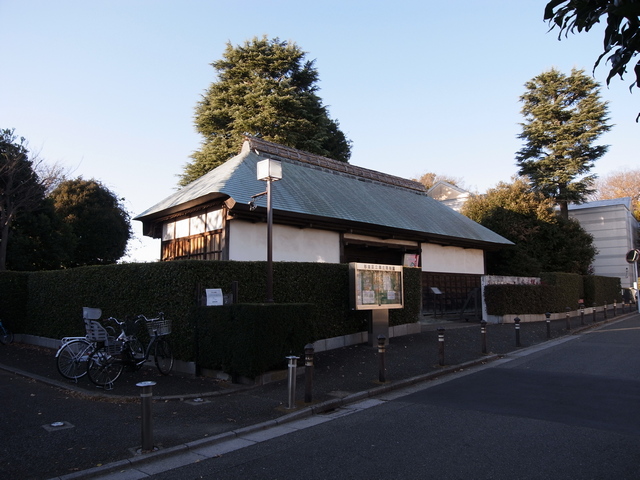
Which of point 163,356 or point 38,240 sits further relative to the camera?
point 38,240

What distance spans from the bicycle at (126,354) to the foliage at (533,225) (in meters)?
25.0

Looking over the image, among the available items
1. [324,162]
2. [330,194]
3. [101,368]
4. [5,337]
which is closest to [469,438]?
[101,368]

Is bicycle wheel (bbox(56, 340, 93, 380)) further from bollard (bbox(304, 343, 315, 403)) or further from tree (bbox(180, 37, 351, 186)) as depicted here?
tree (bbox(180, 37, 351, 186))

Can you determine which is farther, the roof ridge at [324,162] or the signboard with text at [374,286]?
the roof ridge at [324,162]

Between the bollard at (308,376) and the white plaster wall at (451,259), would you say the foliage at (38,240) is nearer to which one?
the white plaster wall at (451,259)

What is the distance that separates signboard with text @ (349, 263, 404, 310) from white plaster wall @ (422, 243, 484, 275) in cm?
846

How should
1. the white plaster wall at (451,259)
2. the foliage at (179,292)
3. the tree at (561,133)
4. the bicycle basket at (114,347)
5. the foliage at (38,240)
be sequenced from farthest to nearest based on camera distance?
the tree at (561,133) → the white plaster wall at (451,259) → the foliage at (38,240) → the foliage at (179,292) → the bicycle basket at (114,347)

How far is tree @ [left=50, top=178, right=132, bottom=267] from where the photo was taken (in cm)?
3056

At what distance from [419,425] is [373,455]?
142 centimetres

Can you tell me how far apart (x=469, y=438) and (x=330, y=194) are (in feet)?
48.2

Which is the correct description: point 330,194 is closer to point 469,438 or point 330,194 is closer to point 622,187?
point 469,438

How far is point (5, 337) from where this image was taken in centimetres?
1547

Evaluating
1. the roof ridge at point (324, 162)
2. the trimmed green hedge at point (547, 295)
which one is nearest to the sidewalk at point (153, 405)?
the trimmed green hedge at point (547, 295)

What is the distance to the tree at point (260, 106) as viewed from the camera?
31906 millimetres
